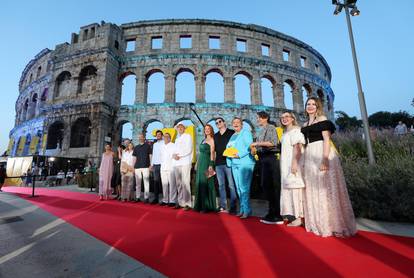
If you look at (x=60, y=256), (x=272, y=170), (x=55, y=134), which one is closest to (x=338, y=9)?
(x=272, y=170)

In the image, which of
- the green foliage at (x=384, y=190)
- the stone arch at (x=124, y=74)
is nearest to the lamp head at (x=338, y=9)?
the green foliage at (x=384, y=190)

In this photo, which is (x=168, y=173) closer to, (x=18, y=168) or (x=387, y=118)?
(x=18, y=168)

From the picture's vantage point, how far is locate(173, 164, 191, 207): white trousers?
481 centimetres

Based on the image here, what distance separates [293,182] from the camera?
305cm

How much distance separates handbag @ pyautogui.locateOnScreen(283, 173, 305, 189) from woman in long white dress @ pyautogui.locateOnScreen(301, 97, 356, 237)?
104 mm

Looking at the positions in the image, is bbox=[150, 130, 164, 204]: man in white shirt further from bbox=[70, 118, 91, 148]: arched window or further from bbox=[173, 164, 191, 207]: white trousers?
bbox=[70, 118, 91, 148]: arched window

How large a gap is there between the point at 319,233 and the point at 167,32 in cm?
2177

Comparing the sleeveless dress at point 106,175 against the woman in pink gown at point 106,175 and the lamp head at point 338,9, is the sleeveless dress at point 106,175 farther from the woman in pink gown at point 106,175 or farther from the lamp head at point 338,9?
the lamp head at point 338,9

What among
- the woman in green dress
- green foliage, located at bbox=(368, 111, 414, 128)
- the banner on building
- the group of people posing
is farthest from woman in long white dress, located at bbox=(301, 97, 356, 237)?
green foliage, located at bbox=(368, 111, 414, 128)

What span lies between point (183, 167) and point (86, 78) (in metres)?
19.3

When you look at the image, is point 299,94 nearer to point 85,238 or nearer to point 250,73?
point 250,73

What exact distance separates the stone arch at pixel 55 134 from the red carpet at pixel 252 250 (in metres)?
19.8

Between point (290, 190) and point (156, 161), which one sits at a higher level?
point (156, 161)

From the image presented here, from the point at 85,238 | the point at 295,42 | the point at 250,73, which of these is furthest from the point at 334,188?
the point at 295,42
